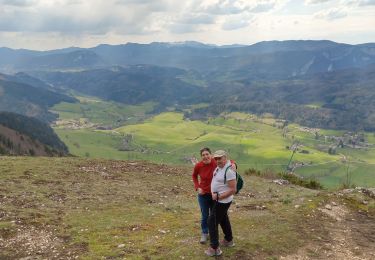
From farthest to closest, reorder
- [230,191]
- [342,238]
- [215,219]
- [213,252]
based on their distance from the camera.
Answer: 1. [342,238]
2. [213,252]
3. [215,219]
4. [230,191]

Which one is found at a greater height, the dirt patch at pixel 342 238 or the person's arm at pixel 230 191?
the person's arm at pixel 230 191

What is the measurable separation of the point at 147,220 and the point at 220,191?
6.83 metres

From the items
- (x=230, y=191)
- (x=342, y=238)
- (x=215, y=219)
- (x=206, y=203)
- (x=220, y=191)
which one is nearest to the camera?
(x=230, y=191)

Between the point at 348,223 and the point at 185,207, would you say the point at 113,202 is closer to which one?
the point at 185,207

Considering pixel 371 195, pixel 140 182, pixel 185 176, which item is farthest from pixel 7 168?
pixel 371 195

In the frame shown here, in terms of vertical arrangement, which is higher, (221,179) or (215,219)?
(221,179)

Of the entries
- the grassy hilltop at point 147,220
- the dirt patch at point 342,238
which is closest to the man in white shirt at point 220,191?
the grassy hilltop at point 147,220

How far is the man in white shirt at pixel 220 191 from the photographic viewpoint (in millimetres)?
13123

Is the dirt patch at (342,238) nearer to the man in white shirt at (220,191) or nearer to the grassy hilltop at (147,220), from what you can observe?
the grassy hilltop at (147,220)

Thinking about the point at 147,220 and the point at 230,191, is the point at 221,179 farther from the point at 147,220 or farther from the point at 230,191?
the point at 147,220

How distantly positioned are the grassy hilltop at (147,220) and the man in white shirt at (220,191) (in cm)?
95

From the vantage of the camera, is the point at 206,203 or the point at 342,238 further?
the point at 342,238

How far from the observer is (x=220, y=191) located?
43.7ft

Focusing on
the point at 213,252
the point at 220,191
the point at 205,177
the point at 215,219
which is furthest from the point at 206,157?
the point at 213,252
